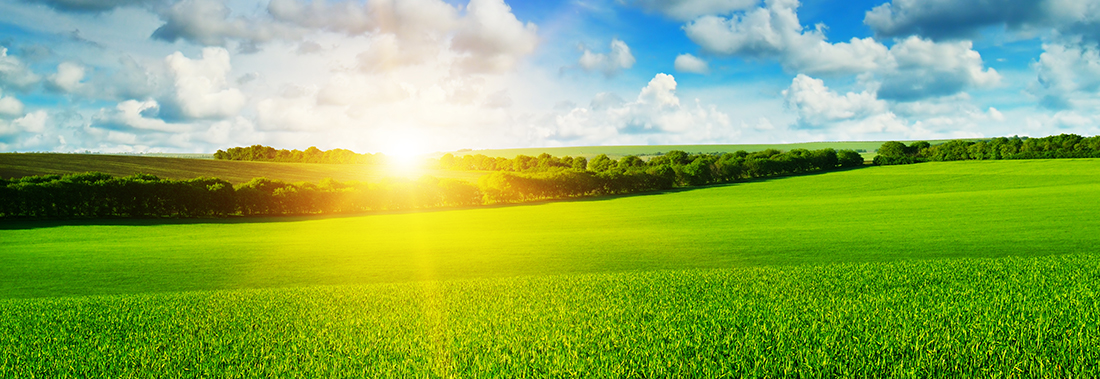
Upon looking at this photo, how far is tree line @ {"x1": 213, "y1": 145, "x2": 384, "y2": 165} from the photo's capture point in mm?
107000

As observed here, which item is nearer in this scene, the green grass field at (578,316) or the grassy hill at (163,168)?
the green grass field at (578,316)

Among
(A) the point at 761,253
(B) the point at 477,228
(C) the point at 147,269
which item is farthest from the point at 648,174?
(C) the point at 147,269

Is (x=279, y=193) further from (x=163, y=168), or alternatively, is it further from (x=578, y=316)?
(x=578, y=316)

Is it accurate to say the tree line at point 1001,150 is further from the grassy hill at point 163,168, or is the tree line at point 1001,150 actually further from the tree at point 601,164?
the grassy hill at point 163,168

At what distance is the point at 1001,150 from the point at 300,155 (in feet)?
459

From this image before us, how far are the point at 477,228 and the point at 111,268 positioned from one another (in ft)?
62.3

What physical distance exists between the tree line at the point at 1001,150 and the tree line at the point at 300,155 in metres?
110

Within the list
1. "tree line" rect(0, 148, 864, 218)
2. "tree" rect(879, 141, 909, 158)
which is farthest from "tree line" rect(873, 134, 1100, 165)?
"tree line" rect(0, 148, 864, 218)

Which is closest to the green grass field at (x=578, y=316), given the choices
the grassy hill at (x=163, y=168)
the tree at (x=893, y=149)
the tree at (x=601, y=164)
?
the grassy hill at (x=163, y=168)

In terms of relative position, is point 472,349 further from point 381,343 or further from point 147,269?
point 147,269

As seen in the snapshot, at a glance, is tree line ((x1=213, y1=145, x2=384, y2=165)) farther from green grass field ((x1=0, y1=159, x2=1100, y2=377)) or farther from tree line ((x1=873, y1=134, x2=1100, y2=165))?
tree line ((x1=873, y1=134, x2=1100, y2=165))

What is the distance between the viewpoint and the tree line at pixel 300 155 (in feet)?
351

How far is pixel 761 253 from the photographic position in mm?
19141

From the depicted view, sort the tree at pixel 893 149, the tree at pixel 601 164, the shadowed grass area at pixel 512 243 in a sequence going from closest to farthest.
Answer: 1. the shadowed grass area at pixel 512 243
2. the tree at pixel 601 164
3. the tree at pixel 893 149
